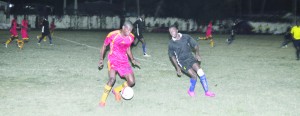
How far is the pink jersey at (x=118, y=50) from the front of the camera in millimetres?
7230

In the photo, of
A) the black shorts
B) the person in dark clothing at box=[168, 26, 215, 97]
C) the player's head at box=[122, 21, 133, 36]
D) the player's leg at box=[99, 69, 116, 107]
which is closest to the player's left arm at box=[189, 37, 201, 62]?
the person in dark clothing at box=[168, 26, 215, 97]

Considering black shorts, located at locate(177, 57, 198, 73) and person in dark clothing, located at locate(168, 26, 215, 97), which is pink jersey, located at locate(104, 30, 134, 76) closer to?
person in dark clothing, located at locate(168, 26, 215, 97)

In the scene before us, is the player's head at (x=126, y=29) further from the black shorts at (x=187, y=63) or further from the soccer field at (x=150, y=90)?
the black shorts at (x=187, y=63)

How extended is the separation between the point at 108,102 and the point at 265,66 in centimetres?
783

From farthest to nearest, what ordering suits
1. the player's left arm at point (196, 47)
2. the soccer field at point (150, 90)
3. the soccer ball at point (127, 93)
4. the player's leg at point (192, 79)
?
1. the player's leg at point (192, 79)
2. the player's left arm at point (196, 47)
3. the soccer ball at point (127, 93)
4. the soccer field at point (150, 90)

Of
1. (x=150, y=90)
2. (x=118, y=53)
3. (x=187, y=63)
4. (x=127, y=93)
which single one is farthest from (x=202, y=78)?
(x=118, y=53)

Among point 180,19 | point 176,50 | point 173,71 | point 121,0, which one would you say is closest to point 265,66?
point 173,71

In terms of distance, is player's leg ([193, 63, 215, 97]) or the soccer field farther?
player's leg ([193, 63, 215, 97])

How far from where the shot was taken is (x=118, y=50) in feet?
24.1

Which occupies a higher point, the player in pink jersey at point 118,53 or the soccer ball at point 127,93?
the player in pink jersey at point 118,53

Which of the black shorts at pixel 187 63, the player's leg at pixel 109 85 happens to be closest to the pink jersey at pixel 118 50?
the player's leg at pixel 109 85


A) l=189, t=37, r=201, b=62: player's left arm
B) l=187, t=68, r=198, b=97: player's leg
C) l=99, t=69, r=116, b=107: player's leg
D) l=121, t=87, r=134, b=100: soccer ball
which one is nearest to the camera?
l=99, t=69, r=116, b=107: player's leg

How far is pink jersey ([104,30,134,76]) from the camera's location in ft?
23.7

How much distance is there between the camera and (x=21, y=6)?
50219 mm
